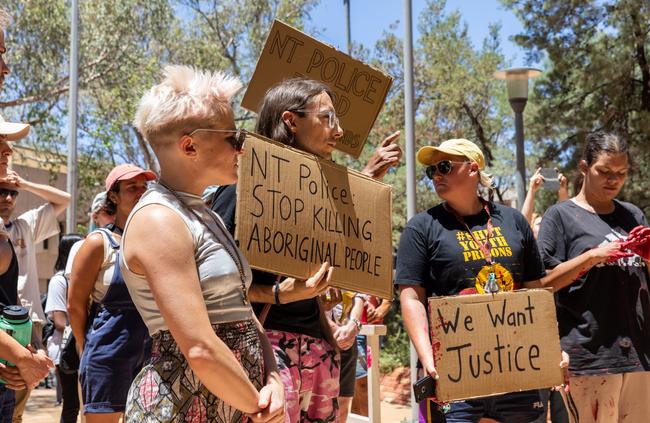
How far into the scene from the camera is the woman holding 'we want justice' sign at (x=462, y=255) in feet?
11.5

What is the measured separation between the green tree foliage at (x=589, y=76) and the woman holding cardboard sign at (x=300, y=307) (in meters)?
11.3

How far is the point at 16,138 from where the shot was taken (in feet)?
11.6

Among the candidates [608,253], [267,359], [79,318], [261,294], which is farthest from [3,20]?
[608,253]

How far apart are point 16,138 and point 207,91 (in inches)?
66.4

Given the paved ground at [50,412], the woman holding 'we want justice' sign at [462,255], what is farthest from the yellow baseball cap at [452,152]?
the paved ground at [50,412]

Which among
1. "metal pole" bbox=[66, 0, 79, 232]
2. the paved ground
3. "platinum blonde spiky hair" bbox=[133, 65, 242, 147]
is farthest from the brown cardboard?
"metal pole" bbox=[66, 0, 79, 232]

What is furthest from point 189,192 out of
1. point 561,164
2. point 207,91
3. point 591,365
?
point 561,164

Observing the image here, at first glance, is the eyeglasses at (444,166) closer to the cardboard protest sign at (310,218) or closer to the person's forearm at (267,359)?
the cardboard protest sign at (310,218)

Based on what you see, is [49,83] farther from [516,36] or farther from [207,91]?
[207,91]

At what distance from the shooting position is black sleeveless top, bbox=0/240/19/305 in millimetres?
3383

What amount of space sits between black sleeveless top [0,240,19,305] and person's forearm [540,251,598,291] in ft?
8.82

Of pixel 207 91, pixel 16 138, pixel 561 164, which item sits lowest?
pixel 207 91

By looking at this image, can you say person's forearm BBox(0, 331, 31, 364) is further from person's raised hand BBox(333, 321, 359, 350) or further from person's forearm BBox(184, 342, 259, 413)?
person's raised hand BBox(333, 321, 359, 350)

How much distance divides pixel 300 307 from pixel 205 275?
3.11 ft
